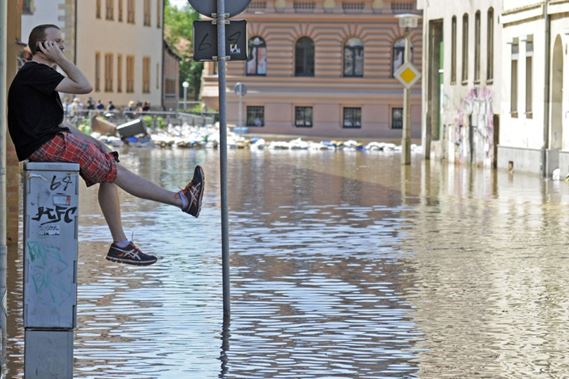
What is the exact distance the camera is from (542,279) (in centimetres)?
1672

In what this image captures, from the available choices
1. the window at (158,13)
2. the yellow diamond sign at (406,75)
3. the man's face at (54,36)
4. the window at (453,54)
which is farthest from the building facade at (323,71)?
the man's face at (54,36)

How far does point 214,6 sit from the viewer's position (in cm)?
1295

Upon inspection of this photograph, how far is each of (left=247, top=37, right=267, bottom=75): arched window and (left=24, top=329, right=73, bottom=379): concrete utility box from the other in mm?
78784

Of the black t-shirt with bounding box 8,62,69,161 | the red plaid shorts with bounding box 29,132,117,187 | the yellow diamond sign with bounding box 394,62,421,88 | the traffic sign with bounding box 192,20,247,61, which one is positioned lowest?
the red plaid shorts with bounding box 29,132,117,187

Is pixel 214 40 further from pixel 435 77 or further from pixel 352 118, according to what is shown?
pixel 352 118

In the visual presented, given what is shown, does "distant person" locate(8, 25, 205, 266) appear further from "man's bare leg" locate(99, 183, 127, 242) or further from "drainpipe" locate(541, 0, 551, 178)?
"drainpipe" locate(541, 0, 551, 178)

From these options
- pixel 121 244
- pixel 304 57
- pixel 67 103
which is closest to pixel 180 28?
pixel 304 57

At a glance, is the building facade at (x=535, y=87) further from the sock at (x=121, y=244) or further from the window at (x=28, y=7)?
the window at (x=28, y=7)

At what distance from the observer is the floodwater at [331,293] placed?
451 inches

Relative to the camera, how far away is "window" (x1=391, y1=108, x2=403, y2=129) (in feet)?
291

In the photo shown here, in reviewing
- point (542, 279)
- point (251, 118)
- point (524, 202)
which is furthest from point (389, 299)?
point (251, 118)

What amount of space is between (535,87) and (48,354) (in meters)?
34.0

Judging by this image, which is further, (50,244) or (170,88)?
(170,88)

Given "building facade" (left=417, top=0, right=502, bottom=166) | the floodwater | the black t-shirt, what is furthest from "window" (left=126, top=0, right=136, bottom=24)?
the black t-shirt
